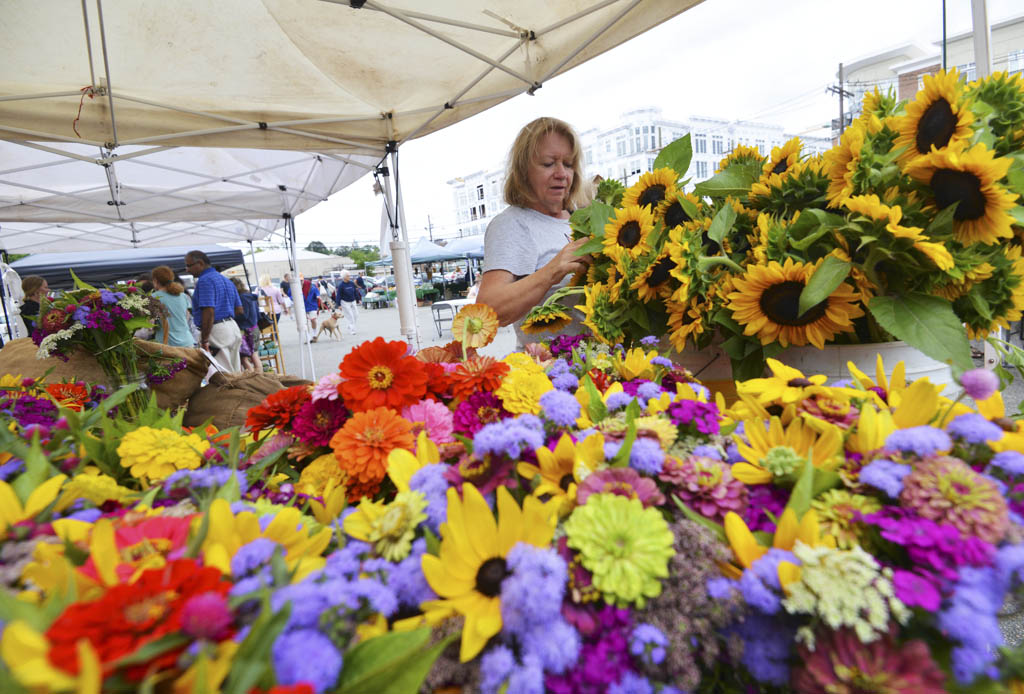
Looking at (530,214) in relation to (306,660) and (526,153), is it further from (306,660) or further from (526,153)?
(306,660)

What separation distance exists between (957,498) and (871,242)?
467mm

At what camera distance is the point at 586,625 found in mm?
332

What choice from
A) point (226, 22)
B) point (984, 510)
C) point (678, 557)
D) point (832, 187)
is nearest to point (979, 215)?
point (832, 187)

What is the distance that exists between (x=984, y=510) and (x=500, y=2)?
269 centimetres

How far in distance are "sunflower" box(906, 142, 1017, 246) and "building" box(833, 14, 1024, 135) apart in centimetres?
11

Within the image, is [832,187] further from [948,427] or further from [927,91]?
[948,427]

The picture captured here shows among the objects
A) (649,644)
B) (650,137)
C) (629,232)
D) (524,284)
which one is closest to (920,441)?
(649,644)

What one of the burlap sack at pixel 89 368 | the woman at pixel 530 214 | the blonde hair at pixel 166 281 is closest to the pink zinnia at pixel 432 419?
the woman at pixel 530 214

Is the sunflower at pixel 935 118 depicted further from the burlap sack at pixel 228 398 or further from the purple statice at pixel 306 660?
the burlap sack at pixel 228 398

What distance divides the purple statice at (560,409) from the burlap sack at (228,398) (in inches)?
53.6

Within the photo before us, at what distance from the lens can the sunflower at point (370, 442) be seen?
1.77 ft

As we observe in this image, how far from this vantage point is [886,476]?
1.20ft

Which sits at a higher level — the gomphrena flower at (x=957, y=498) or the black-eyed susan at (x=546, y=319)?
the black-eyed susan at (x=546, y=319)

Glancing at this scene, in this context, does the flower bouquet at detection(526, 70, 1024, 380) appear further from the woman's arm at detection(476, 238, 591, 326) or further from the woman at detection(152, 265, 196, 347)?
the woman at detection(152, 265, 196, 347)
